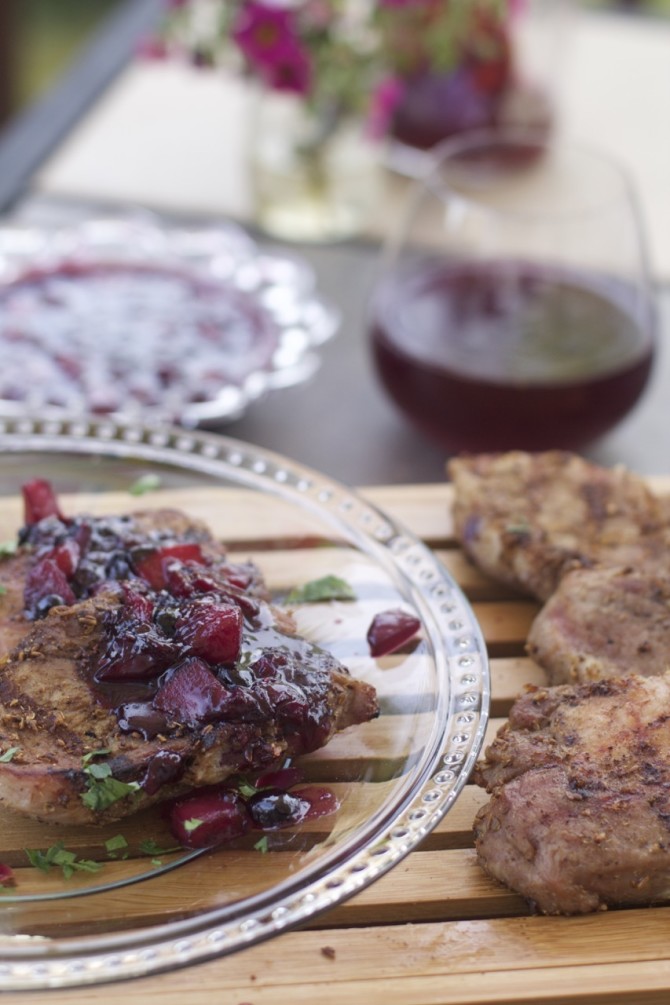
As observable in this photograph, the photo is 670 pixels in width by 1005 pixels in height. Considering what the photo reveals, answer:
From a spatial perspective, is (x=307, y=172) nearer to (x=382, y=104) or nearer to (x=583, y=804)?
(x=382, y=104)

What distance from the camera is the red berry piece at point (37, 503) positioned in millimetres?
2717

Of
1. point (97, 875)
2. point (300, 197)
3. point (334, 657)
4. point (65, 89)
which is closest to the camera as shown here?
point (97, 875)

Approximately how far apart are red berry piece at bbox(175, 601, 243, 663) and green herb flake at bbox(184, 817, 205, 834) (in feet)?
0.84

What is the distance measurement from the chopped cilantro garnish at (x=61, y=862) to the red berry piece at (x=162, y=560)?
51cm

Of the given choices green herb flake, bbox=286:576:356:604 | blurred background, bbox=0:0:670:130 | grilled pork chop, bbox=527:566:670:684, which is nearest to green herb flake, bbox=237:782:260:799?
green herb flake, bbox=286:576:356:604

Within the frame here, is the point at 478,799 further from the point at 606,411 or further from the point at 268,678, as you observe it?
the point at 606,411

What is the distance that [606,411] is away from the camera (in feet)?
11.5

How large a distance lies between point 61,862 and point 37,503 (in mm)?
878

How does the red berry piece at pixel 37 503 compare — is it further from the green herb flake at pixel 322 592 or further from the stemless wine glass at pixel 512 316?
the stemless wine glass at pixel 512 316

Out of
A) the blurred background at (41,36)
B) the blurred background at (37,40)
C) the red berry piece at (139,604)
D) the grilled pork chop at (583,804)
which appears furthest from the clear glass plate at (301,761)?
the blurred background at (37,40)

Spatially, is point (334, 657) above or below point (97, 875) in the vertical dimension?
above

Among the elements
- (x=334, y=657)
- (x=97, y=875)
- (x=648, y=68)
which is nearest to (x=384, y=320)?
(x=334, y=657)

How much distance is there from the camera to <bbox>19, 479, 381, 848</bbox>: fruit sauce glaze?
6.89 ft

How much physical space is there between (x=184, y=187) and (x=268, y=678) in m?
3.39
